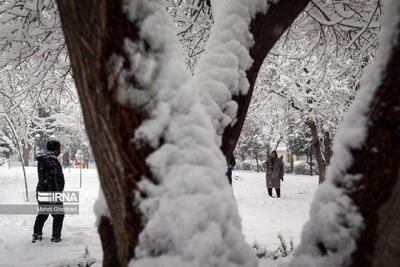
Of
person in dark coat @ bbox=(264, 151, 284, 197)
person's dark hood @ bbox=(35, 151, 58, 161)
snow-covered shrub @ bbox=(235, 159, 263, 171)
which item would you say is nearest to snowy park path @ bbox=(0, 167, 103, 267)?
person's dark hood @ bbox=(35, 151, 58, 161)

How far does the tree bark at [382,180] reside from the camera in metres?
0.94

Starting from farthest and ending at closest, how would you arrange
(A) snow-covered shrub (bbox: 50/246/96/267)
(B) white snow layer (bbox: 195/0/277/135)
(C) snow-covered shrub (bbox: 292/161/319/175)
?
(C) snow-covered shrub (bbox: 292/161/319/175) → (A) snow-covered shrub (bbox: 50/246/96/267) → (B) white snow layer (bbox: 195/0/277/135)

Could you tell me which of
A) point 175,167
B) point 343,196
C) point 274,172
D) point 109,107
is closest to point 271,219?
point 274,172

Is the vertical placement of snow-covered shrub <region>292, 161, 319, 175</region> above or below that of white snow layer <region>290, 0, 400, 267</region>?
below

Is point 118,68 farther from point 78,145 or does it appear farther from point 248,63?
point 78,145

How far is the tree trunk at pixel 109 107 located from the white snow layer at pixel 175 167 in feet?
0.12

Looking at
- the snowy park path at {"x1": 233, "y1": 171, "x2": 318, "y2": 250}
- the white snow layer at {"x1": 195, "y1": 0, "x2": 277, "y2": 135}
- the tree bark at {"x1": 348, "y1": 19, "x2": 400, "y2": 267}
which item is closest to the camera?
the tree bark at {"x1": 348, "y1": 19, "x2": 400, "y2": 267}

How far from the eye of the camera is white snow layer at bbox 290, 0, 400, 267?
1.00 meters

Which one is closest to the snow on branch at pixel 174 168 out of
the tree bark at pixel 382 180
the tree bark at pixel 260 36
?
the tree bark at pixel 260 36

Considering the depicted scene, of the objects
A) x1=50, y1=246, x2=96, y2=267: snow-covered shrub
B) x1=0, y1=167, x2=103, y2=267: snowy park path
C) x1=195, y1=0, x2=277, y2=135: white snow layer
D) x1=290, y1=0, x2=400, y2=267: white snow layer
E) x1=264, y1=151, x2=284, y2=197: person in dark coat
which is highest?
x1=195, y1=0, x2=277, y2=135: white snow layer

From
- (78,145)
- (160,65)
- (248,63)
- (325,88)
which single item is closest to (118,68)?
(160,65)

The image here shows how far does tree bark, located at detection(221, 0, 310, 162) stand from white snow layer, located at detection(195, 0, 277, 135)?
4 cm

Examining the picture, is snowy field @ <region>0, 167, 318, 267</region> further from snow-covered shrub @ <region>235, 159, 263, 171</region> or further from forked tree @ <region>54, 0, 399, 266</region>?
snow-covered shrub @ <region>235, 159, 263, 171</region>

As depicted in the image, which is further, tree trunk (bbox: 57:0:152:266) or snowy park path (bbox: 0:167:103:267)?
snowy park path (bbox: 0:167:103:267)
